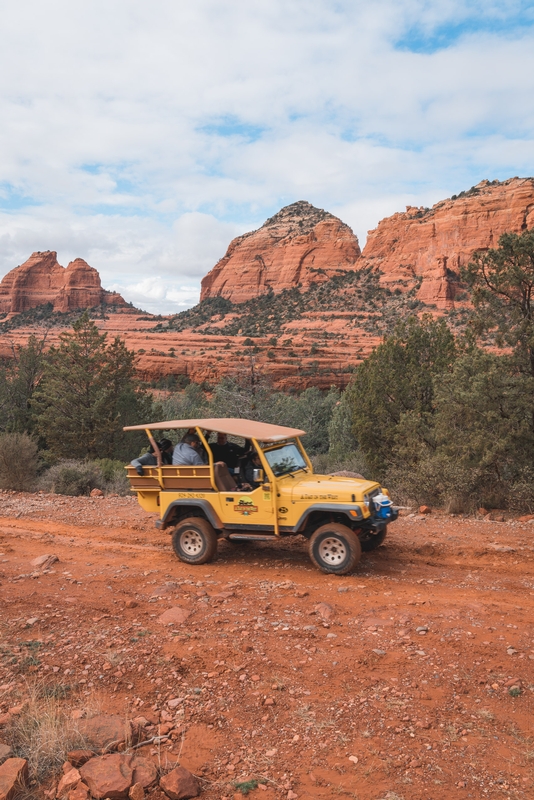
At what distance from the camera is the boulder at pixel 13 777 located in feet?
9.75

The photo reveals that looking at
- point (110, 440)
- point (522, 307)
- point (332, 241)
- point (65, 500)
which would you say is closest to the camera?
point (65, 500)

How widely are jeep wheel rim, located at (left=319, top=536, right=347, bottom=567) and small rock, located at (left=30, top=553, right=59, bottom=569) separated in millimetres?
3848

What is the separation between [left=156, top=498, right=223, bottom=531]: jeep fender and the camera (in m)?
7.42

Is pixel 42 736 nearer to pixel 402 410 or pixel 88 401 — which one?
pixel 402 410

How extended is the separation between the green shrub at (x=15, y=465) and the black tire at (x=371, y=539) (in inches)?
398

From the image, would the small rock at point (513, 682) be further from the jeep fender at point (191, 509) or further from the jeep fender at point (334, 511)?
the jeep fender at point (191, 509)

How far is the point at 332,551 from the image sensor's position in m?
6.92

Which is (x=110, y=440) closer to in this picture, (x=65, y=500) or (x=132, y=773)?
(x=65, y=500)

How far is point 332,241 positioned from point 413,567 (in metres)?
107

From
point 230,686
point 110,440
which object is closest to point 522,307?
point 230,686

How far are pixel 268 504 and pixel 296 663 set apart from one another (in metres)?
2.61

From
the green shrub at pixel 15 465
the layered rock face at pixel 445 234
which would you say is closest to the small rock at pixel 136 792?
the green shrub at pixel 15 465

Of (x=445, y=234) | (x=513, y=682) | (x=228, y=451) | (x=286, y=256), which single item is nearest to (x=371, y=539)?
(x=228, y=451)

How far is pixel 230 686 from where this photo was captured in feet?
14.2
